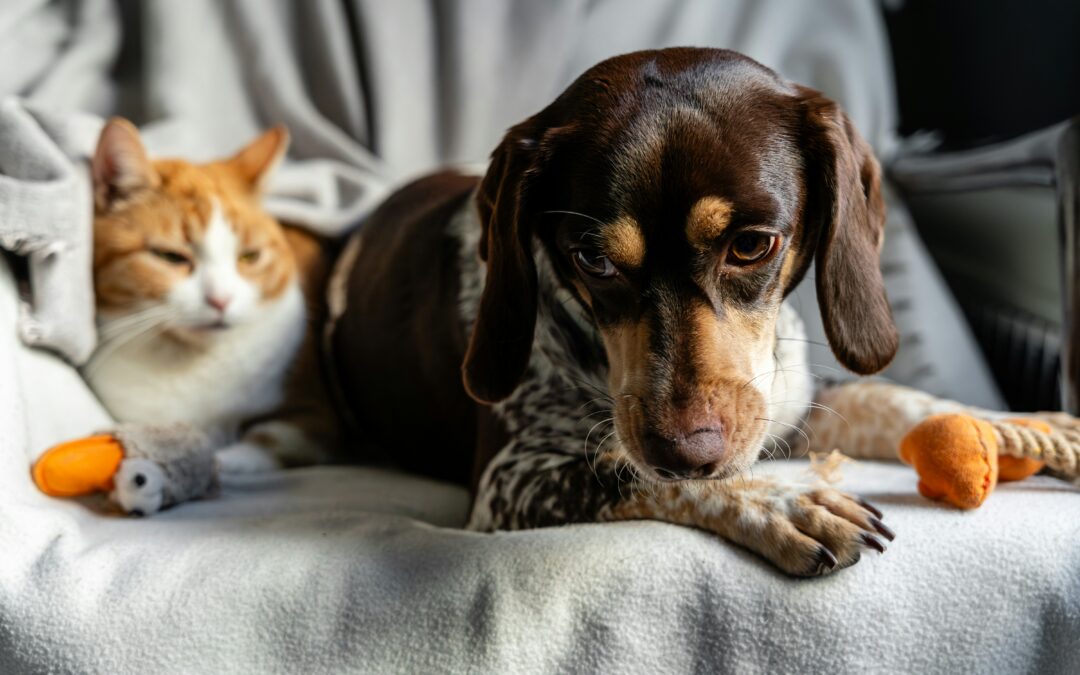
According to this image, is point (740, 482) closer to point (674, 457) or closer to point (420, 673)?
point (674, 457)

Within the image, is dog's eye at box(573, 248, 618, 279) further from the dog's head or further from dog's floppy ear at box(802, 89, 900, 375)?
dog's floppy ear at box(802, 89, 900, 375)

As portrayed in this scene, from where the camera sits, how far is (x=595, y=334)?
183 centimetres

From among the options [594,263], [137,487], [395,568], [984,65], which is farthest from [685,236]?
[984,65]

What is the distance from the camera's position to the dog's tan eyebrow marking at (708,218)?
1503 millimetres

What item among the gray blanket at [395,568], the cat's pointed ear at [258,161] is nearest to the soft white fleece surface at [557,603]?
the gray blanket at [395,568]

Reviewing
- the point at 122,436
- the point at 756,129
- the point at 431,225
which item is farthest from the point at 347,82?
the point at 756,129

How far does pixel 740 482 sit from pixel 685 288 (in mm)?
323

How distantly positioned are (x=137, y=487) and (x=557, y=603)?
85cm

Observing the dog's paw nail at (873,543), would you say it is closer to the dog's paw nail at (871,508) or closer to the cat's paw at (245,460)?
the dog's paw nail at (871,508)

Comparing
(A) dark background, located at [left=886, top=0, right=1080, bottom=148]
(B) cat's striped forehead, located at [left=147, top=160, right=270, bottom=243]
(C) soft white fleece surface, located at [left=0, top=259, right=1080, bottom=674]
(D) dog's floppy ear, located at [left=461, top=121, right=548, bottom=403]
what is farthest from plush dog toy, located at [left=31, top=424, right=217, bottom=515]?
(A) dark background, located at [left=886, top=0, right=1080, bottom=148]

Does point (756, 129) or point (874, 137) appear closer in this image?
point (756, 129)

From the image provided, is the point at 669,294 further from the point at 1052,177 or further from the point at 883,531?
the point at 1052,177

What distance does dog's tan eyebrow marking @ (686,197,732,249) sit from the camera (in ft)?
4.93

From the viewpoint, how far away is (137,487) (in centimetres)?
187
